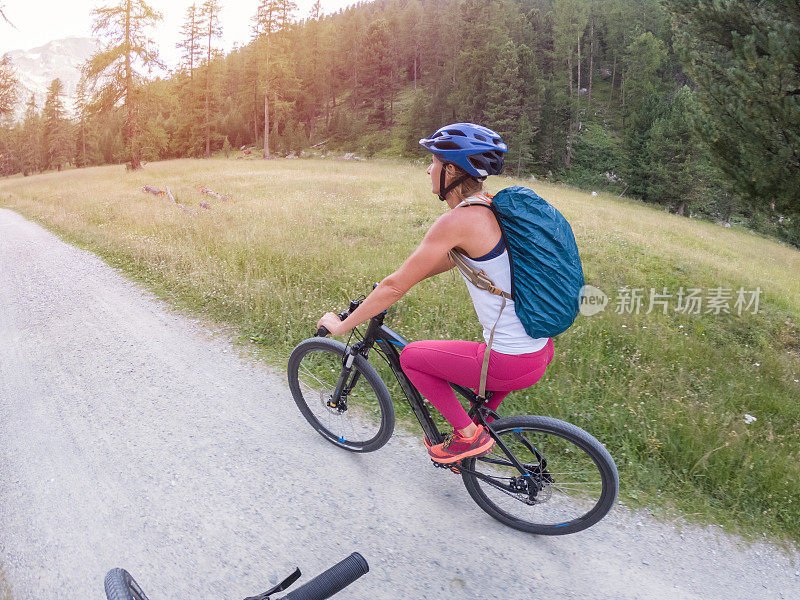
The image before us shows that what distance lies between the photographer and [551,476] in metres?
3.08

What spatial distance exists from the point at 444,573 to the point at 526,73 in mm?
46928

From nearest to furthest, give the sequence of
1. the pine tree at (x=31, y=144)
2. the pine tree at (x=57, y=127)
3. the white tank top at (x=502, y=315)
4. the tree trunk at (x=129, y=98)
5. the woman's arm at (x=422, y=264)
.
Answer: the woman's arm at (x=422, y=264)
the white tank top at (x=502, y=315)
the tree trunk at (x=129, y=98)
the pine tree at (x=57, y=127)
the pine tree at (x=31, y=144)

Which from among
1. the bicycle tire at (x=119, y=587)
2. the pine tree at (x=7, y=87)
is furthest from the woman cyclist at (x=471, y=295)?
the pine tree at (x=7, y=87)

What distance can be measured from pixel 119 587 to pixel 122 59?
35981 millimetres

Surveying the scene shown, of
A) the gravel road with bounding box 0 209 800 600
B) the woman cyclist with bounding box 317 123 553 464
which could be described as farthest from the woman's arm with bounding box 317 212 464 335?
the gravel road with bounding box 0 209 800 600

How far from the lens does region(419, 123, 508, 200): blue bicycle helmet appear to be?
2.51 meters

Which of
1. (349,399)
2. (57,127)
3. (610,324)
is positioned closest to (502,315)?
(349,399)

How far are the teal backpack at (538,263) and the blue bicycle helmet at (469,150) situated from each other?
7.3 inches

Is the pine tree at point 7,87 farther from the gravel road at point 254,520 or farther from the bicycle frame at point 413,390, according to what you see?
the bicycle frame at point 413,390

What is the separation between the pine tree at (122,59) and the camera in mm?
28453

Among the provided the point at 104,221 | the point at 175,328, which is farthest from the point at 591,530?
the point at 104,221

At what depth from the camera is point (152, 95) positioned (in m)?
30.5

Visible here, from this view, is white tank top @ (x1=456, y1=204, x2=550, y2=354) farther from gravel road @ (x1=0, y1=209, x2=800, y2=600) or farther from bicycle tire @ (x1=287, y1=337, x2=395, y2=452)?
gravel road @ (x1=0, y1=209, x2=800, y2=600)

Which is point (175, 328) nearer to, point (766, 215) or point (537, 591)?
point (537, 591)
